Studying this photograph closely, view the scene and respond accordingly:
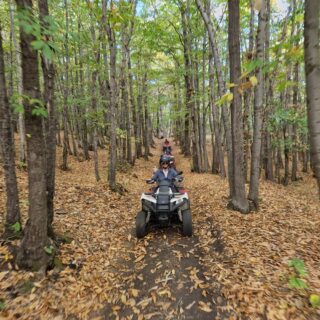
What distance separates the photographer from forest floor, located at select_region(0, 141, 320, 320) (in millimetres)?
3404

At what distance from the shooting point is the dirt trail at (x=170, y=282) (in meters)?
3.47

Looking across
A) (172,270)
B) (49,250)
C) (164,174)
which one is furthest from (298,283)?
(164,174)

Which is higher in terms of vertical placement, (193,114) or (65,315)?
(193,114)

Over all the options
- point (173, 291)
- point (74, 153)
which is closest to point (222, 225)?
point (173, 291)

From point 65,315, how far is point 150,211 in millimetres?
2960

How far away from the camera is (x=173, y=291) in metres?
3.91

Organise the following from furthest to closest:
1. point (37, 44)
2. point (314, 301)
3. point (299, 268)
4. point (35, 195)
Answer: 1. point (35, 195)
2. point (299, 268)
3. point (314, 301)
4. point (37, 44)

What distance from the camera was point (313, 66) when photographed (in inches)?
87.4

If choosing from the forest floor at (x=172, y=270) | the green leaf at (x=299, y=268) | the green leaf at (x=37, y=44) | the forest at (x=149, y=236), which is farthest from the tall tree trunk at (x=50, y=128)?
the green leaf at (x=299, y=268)

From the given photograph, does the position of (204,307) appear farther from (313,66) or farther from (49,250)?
(313,66)

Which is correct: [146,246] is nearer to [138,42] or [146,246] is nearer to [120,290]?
A: [120,290]

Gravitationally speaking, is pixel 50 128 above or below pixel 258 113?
below

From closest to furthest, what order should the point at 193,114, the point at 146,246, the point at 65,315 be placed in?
the point at 65,315 < the point at 146,246 < the point at 193,114

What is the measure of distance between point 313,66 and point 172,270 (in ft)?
12.5
